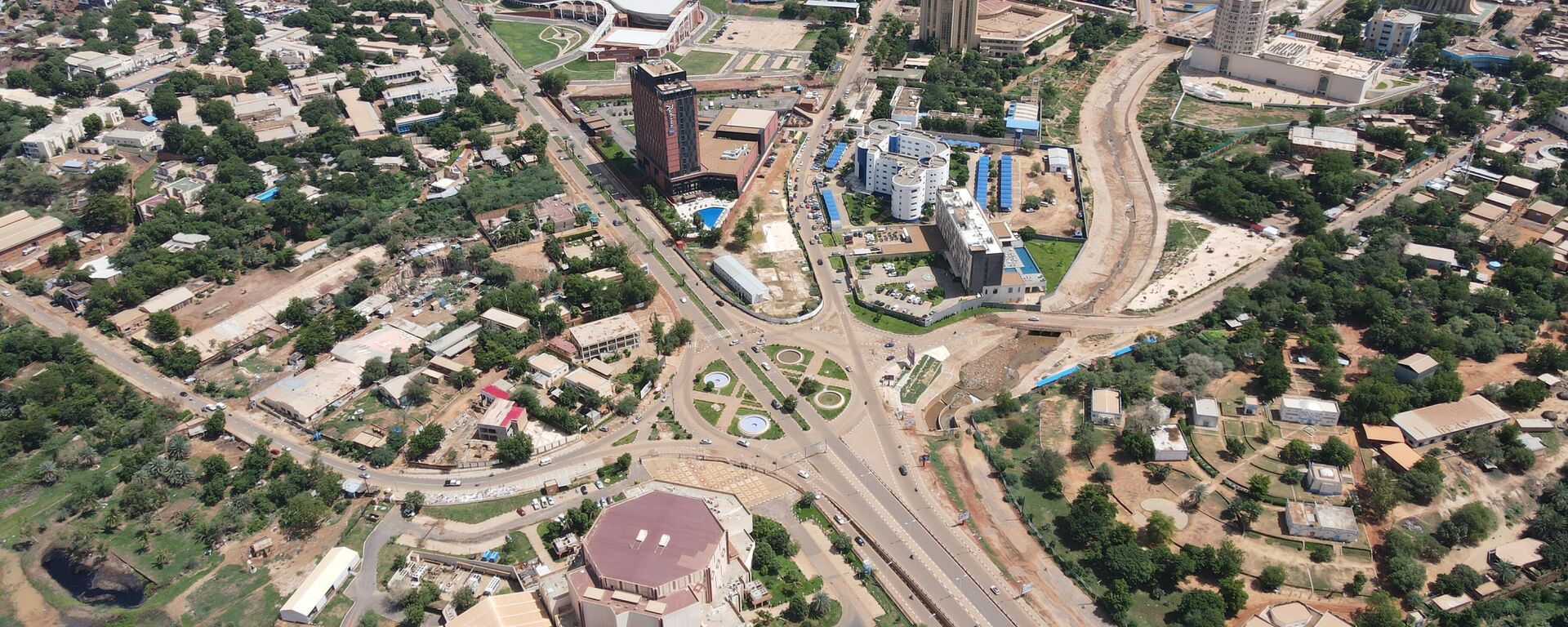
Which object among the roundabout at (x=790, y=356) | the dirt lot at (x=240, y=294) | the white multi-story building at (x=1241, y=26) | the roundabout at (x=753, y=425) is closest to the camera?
the roundabout at (x=753, y=425)

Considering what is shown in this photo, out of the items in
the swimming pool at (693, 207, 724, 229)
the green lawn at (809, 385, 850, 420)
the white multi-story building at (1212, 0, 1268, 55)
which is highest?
the white multi-story building at (1212, 0, 1268, 55)

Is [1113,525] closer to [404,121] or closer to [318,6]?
[404,121]

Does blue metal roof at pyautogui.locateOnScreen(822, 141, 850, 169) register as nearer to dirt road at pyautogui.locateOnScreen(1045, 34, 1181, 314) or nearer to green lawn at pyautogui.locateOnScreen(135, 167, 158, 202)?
dirt road at pyautogui.locateOnScreen(1045, 34, 1181, 314)

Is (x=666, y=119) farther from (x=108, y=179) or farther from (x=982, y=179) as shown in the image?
(x=108, y=179)

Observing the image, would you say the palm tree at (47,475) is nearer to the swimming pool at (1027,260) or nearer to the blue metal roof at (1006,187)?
the swimming pool at (1027,260)

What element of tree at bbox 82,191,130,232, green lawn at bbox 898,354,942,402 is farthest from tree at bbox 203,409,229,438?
green lawn at bbox 898,354,942,402

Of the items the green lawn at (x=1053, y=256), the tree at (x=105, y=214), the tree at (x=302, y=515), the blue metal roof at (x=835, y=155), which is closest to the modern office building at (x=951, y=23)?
the blue metal roof at (x=835, y=155)

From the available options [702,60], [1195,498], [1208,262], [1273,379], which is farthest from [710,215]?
[1195,498]
